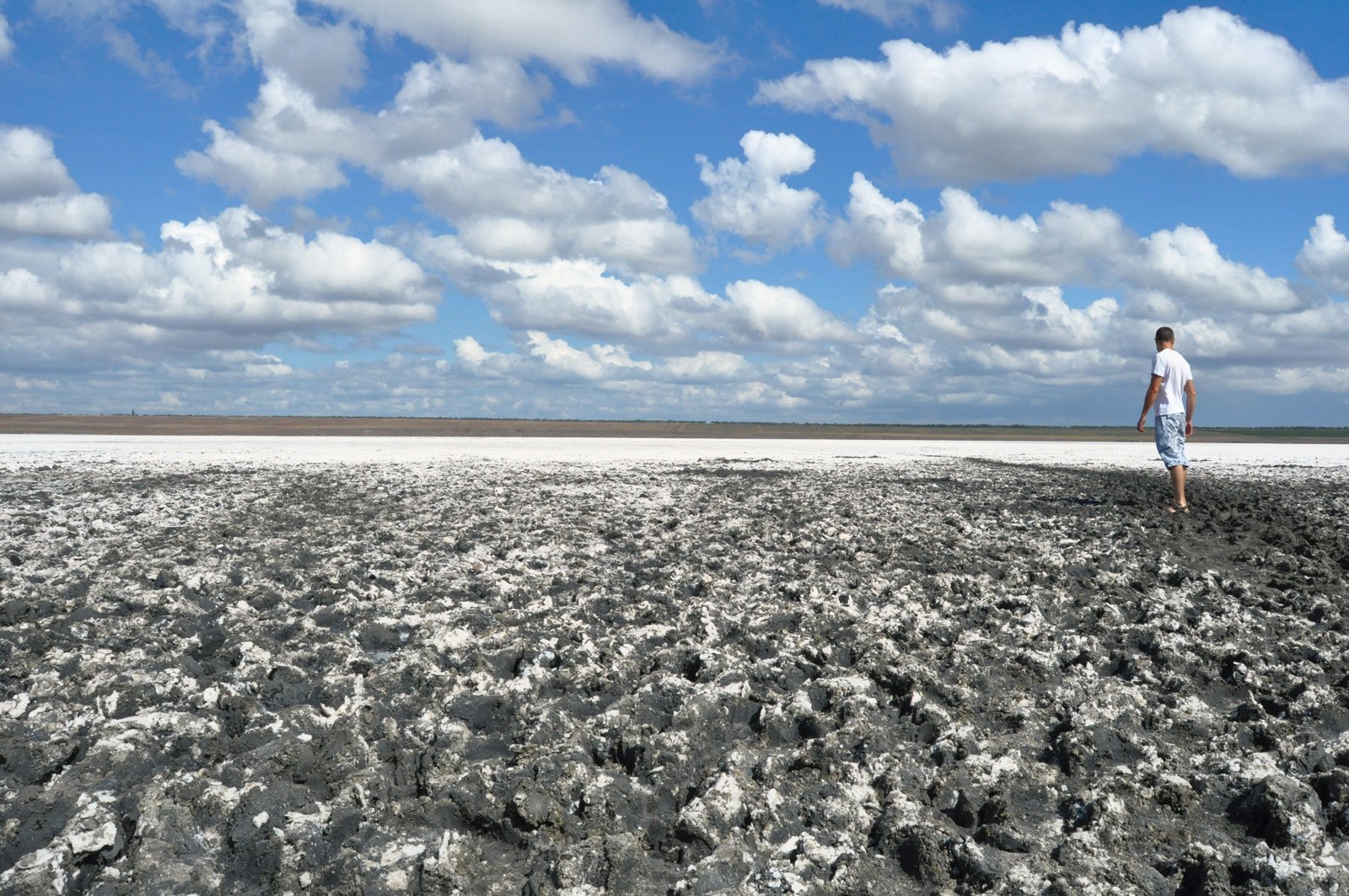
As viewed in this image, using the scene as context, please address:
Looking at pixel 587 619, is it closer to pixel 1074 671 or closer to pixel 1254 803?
pixel 1074 671

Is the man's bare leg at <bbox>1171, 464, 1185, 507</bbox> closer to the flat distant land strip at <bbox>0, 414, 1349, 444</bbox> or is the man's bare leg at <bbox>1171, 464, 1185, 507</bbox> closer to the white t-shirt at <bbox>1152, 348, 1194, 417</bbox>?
the white t-shirt at <bbox>1152, 348, 1194, 417</bbox>

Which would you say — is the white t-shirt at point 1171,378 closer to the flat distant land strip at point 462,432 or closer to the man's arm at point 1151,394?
the man's arm at point 1151,394

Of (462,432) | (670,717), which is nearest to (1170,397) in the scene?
(670,717)

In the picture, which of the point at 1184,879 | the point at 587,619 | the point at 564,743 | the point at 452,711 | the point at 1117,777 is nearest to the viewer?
the point at 1184,879

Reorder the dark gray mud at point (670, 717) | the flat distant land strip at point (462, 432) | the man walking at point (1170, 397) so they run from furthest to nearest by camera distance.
Answer: the flat distant land strip at point (462, 432) < the man walking at point (1170, 397) < the dark gray mud at point (670, 717)

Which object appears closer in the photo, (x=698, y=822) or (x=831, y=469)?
(x=698, y=822)

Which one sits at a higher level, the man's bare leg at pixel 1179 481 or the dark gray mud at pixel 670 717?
the man's bare leg at pixel 1179 481

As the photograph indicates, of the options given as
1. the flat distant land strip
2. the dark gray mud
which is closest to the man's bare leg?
the dark gray mud

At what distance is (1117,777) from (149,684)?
222 inches

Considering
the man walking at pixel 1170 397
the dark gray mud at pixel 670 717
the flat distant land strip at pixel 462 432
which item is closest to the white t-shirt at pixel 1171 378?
the man walking at pixel 1170 397

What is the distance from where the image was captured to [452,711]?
5680 mm

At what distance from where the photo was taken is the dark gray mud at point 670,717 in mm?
4051

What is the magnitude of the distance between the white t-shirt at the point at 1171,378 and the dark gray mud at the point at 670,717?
3.20 metres

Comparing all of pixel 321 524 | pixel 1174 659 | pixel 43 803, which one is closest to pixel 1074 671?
pixel 1174 659
